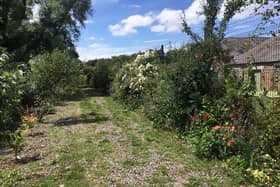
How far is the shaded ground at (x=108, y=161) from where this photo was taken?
191 inches

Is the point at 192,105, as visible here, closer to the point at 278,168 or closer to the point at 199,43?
the point at 199,43

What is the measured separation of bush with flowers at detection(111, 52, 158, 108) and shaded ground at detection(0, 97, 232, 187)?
3938 millimetres

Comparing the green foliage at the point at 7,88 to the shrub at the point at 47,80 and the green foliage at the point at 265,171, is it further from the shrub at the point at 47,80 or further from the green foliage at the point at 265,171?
the shrub at the point at 47,80

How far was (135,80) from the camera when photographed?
44.9 ft

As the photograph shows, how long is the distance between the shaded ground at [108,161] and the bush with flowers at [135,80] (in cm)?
394

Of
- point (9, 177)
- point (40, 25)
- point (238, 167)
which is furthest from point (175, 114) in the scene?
point (40, 25)

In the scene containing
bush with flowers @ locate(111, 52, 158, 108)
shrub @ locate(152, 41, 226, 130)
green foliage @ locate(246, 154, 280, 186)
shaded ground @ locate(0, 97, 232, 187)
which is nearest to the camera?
green foliage @ locate(246, 154, 280, 186)

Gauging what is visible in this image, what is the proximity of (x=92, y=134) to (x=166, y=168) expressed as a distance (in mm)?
3645

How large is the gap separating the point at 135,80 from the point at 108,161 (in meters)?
7.96

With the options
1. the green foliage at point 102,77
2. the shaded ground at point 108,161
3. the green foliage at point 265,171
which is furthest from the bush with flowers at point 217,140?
the green foliage at point 102,77

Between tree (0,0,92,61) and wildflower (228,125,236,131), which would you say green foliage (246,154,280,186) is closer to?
wildflower (228,125,236,131)

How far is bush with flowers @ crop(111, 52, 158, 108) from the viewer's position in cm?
1314

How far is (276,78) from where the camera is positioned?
17.2ft

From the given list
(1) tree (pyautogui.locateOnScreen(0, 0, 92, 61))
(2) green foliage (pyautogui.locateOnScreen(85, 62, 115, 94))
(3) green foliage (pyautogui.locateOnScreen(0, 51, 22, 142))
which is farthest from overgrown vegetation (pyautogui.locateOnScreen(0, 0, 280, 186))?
(1) tree (pyautogui.locateOnScreen(0, 0, 92, 61))
